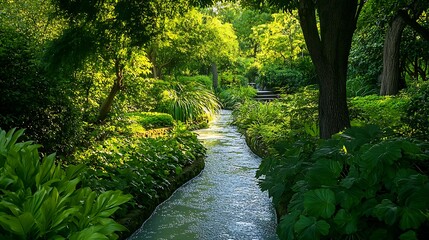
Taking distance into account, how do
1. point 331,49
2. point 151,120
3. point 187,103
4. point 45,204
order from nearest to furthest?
point 45,204
point 331,49
point 151,120
point 187,103

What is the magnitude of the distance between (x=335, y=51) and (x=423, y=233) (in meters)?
2.92

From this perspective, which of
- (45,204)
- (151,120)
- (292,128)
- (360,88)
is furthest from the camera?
(360,88)

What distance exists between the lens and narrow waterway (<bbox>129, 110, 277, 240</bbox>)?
172 inches

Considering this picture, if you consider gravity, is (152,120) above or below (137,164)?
above

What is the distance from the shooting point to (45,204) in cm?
185

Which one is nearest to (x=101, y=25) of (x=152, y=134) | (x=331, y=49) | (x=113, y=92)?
(x=113, y=92)

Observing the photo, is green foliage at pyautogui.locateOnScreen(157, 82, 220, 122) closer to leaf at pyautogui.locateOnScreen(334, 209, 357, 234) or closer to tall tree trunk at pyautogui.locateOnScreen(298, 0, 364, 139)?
tall tree trunk at pyautogui.locateOnScreen(298, 0, 364, 139)

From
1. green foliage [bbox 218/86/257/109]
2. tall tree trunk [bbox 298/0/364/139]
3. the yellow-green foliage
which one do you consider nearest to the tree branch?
tall tree trunk [bbox 298/0/364/139]

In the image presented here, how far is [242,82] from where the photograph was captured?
2942cm

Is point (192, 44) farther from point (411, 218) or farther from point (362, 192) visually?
point (411, 218)

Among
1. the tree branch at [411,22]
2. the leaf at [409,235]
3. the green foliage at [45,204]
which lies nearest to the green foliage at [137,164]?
the green foliage at [45,204]

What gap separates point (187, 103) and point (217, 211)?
937 centimetres

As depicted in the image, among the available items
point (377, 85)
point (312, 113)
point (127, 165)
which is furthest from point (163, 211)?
point (377, 85)

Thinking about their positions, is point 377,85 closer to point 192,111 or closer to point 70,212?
point 192,111
